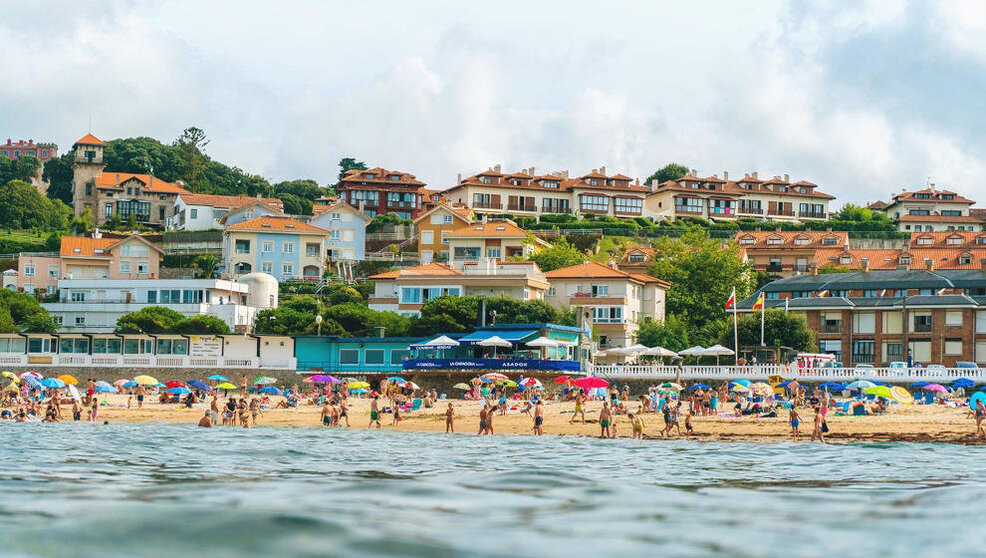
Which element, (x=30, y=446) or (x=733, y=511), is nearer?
(x=733, y=511)

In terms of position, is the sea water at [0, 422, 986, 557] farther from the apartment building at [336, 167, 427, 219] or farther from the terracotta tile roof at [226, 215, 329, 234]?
the apartment building at [336, 167, 427, 219]

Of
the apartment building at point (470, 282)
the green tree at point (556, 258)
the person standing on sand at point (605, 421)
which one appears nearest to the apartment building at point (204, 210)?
the green tree at point (556, 258)

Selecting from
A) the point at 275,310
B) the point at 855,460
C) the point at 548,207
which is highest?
the point at 548,207

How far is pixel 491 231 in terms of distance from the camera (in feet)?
286

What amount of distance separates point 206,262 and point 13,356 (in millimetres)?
31702

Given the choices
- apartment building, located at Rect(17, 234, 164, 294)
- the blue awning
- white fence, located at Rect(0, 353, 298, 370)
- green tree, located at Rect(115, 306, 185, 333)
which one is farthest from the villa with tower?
the blue awning

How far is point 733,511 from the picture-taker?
14359 mm

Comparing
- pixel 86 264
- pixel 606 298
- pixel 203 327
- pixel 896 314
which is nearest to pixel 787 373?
pixel 896 314

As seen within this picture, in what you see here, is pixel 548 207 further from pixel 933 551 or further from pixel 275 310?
pixel 933 551

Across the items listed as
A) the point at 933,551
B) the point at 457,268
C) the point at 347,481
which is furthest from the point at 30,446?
the point at 457,268

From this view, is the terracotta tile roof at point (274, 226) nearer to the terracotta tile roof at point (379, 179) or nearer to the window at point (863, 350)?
the terracotta tile roof at point (379, 179)

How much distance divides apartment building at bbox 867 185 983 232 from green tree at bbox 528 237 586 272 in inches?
1725

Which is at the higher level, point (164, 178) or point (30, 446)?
point (164, 178)

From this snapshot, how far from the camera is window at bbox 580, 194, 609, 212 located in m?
112
